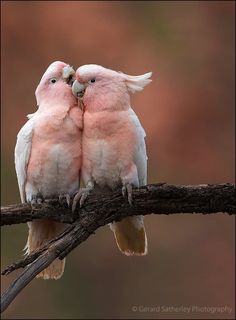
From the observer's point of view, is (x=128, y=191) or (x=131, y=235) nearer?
(x=128, y=191)

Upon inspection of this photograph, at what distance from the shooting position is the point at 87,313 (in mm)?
7719

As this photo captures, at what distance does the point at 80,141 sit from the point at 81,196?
1.03 ft

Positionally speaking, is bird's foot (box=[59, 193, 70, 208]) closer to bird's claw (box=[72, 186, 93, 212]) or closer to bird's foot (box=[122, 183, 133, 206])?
bird's claw (box=[72, 186, 93, 212])

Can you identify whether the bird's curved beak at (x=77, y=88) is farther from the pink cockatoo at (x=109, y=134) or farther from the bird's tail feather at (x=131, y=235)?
the bird's tail feather at (x=131, y=235)

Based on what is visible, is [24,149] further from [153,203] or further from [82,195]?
[153,203]

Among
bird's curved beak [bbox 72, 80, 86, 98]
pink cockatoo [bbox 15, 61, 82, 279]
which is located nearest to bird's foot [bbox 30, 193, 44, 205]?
pink cockatoo [bbox 15, 61, 82, 279]

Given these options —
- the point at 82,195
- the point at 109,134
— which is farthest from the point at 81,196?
the point at 109,134

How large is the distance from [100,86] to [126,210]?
70 cm

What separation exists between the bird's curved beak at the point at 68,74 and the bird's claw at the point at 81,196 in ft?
1.99

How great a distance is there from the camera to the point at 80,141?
4.09 metres

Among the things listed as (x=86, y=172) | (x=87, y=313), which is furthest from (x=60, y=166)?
(x=87, y=313)

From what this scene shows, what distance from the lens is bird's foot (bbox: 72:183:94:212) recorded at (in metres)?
3.90

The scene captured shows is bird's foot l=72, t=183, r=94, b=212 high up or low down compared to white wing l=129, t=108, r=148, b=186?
down

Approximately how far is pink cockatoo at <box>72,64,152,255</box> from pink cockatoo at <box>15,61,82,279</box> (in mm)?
59
